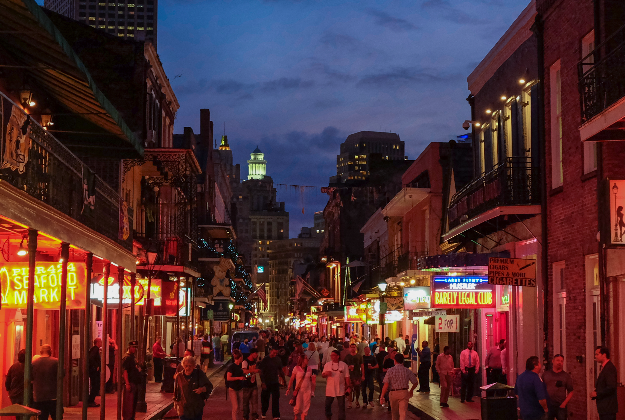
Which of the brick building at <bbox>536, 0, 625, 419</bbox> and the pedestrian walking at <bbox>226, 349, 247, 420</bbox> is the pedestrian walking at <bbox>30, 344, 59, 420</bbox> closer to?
the pedestrian walking at <bbox>226, 349, 247, 420</bbox>

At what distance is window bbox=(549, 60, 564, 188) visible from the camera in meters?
20.1

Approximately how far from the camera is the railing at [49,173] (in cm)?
1024

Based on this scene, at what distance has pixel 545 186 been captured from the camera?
20.7m

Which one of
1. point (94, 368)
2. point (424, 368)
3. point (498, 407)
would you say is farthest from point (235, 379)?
point (424, 368)

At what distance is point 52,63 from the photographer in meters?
13.3

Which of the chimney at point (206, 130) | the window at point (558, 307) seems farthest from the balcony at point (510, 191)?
the chimney at point (206, 130)

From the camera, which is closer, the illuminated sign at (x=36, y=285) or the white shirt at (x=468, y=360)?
A: the illuminated sign at (x=36, y=285)

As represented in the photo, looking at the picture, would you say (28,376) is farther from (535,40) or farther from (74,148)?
(535,40)

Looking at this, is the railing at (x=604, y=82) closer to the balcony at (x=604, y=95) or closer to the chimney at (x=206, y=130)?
the balcony at (x=604, y=95)

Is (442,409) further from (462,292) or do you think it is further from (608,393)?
(608,393)

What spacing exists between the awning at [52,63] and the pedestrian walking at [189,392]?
462cm

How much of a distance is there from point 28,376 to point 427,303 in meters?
23.0

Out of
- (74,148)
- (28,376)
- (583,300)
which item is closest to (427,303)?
(583,300)

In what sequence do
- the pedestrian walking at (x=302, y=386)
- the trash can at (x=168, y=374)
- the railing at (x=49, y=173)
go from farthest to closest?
the trash can at (x=168, y=374) → the pedestrian walking at (x=302, y=386) → the railing at (x=49, y=173)
